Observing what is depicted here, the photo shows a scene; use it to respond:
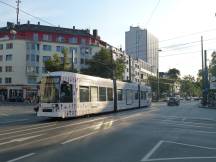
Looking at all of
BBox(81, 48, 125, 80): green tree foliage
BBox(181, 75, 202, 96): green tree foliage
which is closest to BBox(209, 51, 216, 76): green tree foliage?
BBox(81, 48, 125, 80): green tree foliage

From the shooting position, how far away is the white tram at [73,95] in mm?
25172

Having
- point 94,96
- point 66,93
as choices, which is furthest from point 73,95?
point 94,96

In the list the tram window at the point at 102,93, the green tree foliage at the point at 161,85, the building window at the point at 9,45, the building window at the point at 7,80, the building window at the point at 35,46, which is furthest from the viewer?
the green tree foliage at the point at 161,85

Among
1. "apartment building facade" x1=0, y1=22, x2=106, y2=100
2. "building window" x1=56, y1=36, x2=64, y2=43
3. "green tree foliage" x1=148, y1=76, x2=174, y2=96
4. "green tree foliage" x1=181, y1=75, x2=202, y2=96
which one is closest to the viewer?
"apartment building facade" x1=0, y1=22, x2=106, y2=100

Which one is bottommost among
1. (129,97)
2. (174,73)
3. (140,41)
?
(129,97)

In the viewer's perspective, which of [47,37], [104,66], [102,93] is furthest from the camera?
[47,37]

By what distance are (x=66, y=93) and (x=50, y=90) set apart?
1.08 meters

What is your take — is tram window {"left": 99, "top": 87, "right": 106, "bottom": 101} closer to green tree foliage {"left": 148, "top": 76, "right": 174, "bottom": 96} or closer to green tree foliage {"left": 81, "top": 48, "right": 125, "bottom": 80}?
green tree foliage {"left": 81, "top": 48, "right": 125, "bottom": 80}

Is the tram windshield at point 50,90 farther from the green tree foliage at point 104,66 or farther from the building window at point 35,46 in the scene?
the building window at point 35,46

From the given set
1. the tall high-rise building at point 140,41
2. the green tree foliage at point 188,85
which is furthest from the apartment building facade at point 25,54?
the green tree foliage at point 188,85

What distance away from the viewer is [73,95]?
26516mm

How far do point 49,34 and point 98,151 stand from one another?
8567 centimetres

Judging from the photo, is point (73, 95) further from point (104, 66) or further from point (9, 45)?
point (9, 45)

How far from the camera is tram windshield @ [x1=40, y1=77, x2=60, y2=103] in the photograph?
2519 centimetres
